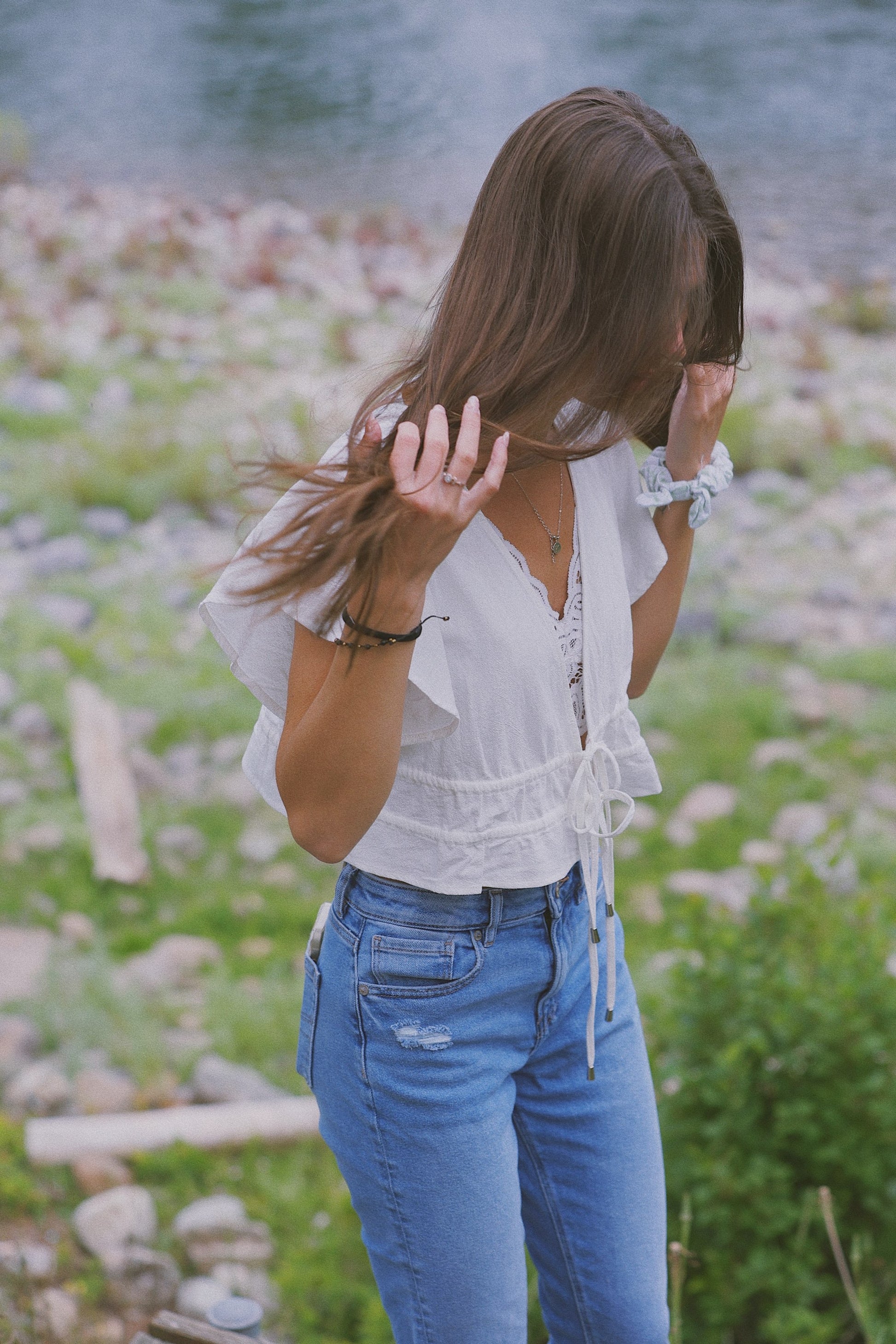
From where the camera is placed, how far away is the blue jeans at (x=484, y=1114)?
4.65ft

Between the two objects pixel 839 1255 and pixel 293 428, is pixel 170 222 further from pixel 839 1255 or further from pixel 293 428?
pixel 839 1255

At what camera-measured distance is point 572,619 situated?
1.54 meters

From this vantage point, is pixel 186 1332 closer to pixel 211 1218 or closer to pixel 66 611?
pixel 211 1218

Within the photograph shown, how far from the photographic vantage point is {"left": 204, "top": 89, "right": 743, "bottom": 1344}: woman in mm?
1308

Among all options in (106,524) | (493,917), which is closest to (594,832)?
(493,917)

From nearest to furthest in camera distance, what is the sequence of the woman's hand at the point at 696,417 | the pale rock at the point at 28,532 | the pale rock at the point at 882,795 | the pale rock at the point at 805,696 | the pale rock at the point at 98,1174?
the woman's hand at the point at 696,417
the pale rock at the point at 98,1174
the pale rock at the point at 882,795
the pale rock at the point at 805,696
the pale rock at the point at 28,532

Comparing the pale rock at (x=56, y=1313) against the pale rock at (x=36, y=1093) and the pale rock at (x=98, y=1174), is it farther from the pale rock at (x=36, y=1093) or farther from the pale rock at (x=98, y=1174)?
the pale rock at (x=36, y=1093)

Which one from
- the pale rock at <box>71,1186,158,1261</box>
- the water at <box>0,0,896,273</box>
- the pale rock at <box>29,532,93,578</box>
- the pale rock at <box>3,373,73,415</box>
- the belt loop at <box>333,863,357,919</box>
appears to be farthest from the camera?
the water at <box>0,0,896,273</box>

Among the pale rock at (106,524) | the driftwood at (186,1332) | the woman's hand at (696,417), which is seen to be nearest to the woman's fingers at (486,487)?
the woman's hand at (696,417)

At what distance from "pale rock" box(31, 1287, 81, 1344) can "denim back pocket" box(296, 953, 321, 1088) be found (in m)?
0.82

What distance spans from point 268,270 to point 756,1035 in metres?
8.83

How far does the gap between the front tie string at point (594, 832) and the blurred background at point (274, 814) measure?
19.2 inches

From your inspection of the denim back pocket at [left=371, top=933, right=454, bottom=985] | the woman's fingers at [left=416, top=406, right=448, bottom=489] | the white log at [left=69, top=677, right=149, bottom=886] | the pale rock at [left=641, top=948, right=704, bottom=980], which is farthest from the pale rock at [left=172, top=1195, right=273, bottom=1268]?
the woman's fingers at [left=416, top=406, right=448, bottom=489]

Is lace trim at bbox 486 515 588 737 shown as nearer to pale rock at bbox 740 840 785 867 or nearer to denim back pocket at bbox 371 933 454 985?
denim back pocket at bbox 371 933 454 985
